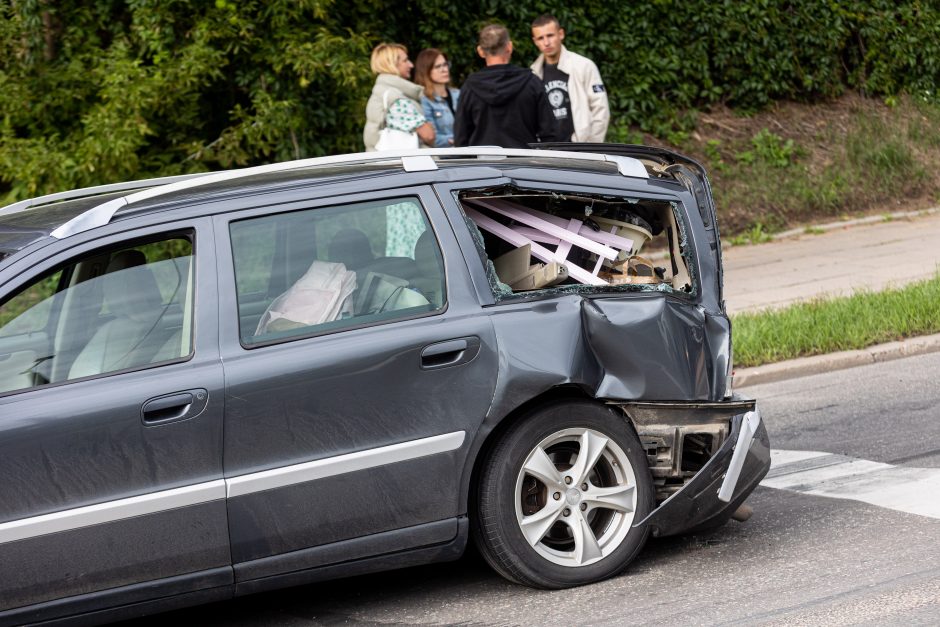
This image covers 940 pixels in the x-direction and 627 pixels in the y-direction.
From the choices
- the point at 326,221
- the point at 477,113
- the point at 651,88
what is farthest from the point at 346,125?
the point at 326,221

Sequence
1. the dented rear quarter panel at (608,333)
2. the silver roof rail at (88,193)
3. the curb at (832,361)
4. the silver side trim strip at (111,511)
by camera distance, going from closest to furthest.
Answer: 1. the silver side trim strip at (111,511)
2. the dented rear quarter panel at (608,333)
3. the silver roof rail at (88,193)
4. the curb at (832,361)

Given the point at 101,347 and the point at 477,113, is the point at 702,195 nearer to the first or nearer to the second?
the point at 101,347

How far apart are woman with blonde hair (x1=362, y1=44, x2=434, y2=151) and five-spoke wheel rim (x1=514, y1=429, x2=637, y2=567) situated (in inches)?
207

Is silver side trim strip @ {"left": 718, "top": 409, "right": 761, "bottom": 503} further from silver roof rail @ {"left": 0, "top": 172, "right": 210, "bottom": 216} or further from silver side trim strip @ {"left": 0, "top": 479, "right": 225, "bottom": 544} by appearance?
silver roof rail @ {"left": 0, "top": 172, "right": 210, "bottom": 216}

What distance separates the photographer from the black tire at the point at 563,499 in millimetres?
4898

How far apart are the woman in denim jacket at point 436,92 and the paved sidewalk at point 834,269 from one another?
2682 millimetres

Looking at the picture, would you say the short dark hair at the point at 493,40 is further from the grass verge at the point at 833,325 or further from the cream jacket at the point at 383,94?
the grass verge at the point at 833,325

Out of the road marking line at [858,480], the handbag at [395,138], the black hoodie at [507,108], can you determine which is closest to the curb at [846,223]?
the black hoodie at [507,108]

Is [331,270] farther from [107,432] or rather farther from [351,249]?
[107,432]

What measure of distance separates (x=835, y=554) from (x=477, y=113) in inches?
207

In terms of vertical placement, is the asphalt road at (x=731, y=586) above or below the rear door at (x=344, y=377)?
below

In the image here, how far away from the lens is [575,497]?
4.99 metres

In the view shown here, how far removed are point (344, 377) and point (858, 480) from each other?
2.84 meters

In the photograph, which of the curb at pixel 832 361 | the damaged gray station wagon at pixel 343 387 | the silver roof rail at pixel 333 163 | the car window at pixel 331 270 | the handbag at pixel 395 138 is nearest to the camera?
the damaged gray station wagon at pixel 343 387
